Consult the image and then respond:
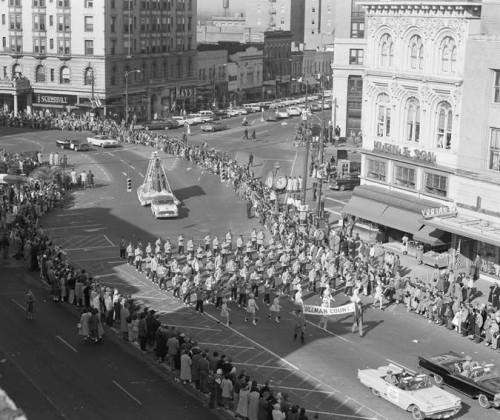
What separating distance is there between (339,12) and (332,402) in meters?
88.1

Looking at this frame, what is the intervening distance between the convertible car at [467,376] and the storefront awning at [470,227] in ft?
47.7

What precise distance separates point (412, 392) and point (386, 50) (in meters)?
32.2

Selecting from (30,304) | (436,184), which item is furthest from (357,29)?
(30,304)

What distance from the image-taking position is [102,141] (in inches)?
3878

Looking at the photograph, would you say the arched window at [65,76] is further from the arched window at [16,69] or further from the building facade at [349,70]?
the building facade at [349,70]

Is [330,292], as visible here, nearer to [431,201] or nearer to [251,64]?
[431,201]

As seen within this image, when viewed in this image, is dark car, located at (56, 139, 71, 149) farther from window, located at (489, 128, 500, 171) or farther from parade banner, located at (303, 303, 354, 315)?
parade banner, located at (303, 303, 354, 315)

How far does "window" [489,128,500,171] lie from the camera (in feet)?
172

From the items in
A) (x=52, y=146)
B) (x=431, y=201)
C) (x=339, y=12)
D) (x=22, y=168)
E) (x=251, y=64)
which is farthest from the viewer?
(x=251, y=64)

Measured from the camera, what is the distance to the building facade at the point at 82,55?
11800 centimetres

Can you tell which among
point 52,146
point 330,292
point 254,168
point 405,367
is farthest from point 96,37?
point 405,367

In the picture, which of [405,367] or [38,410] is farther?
[405,367]

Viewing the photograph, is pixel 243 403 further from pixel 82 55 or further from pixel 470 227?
pixel 82 55

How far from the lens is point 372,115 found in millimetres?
61844
